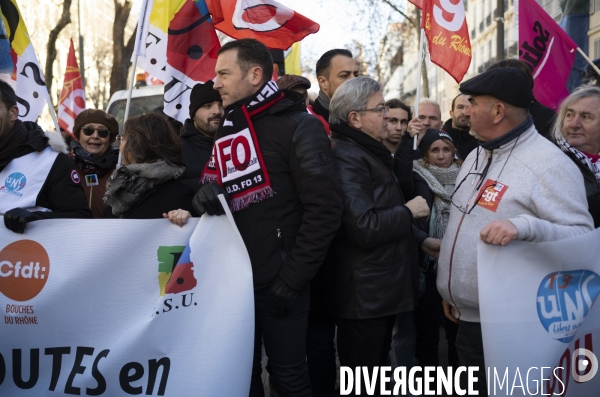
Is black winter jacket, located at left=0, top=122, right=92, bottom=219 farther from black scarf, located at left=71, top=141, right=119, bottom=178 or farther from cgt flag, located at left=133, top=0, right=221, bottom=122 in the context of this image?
cgt flag, located at left=133, top=0, right=221, bottom=122

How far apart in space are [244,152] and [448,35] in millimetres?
3557

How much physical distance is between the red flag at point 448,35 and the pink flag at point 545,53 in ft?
1.72

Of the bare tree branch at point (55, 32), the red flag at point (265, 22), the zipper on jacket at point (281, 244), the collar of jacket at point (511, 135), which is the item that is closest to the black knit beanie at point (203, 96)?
the red flag at point (265, 22)

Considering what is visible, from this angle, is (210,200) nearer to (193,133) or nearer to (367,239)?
(367,239)

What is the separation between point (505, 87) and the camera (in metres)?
3.27

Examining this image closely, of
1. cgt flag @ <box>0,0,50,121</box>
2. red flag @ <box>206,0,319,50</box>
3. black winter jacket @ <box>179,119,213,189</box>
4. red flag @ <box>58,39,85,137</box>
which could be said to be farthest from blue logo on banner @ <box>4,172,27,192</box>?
red flag @ <box>58,39,85,137</box>

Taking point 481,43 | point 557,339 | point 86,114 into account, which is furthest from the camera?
point 481,43

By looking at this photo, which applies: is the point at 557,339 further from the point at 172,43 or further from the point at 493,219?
the point at 172,43

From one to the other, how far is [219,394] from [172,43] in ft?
11.3

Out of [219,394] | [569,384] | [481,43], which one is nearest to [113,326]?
[219,394]

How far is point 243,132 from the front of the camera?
3.49 m

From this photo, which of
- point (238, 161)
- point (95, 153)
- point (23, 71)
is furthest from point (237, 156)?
point (23, 71)

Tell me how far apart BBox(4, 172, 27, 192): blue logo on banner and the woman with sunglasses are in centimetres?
138

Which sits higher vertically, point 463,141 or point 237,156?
point 463,141
